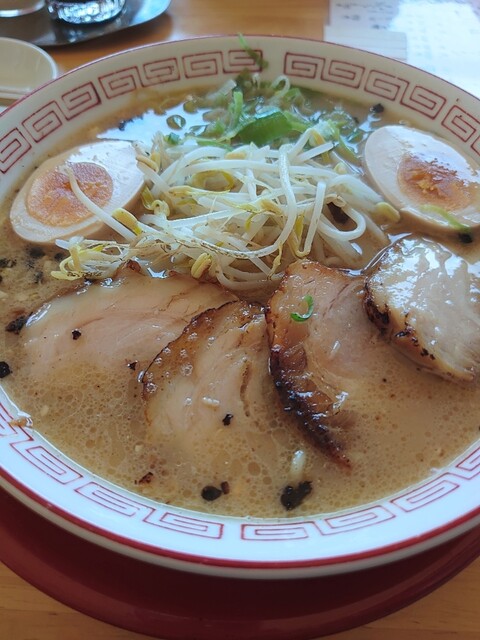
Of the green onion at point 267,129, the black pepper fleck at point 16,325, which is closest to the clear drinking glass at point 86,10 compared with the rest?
the green onion at point 267,129

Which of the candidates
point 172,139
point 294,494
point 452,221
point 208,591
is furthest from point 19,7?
point 208,591

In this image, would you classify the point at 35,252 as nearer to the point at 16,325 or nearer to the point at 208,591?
the point at 16,325

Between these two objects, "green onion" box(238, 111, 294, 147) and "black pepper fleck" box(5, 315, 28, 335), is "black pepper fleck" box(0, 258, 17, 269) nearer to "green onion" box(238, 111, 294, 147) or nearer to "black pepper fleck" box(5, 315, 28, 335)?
"black pepper fleck" box(5, 315, 28, 335)

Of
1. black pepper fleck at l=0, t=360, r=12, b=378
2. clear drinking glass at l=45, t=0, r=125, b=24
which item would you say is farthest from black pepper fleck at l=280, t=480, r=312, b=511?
clear drinking glass at l=45, t=0, r=125, b=24

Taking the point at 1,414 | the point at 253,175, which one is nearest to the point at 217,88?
the point at 253,175

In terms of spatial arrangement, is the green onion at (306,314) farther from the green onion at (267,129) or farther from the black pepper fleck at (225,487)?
the green onion at (267,129)

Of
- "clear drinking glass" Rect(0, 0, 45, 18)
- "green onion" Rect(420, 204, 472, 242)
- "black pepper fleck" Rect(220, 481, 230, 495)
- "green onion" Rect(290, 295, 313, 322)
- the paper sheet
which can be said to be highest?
the paper sheet

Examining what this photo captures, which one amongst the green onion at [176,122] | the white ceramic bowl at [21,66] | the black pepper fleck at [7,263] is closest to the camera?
the black pepper fleck at [7,263]
